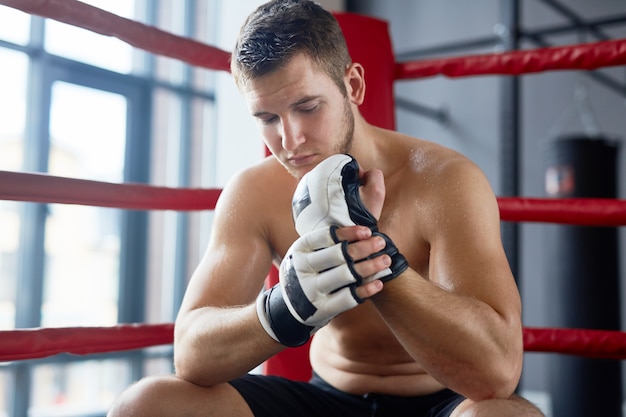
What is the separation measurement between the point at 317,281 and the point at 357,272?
6 centimetres

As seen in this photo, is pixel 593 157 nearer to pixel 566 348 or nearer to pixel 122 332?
pixel 566 348

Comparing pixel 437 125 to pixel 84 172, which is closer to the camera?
pixel 84 172

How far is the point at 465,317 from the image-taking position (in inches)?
42.6

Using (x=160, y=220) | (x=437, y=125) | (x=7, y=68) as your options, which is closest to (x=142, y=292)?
(x=160, y=220)

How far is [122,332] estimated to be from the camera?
1425 millimetres

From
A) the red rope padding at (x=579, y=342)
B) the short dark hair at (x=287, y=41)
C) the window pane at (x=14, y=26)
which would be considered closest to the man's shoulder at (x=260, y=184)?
the short dark hair at (x=287, y=41)

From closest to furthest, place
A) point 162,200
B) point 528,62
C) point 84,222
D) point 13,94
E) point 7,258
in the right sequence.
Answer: point 162,200
point 528,62
point 13,94
point 7,258
point 84,222

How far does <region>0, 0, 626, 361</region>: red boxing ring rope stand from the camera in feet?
4.24

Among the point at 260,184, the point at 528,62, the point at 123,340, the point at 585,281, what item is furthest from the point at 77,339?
the point at 585,281

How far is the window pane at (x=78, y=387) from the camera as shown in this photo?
15.7 feet

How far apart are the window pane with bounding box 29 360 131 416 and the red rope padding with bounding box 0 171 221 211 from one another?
3.42m

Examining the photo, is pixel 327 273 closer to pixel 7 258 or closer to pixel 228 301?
pixel 228 301

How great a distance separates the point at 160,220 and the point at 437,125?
2387 millimetres

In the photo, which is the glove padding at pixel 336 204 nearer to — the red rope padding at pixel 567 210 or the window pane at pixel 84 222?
the red rope padding at pixel 567 210
